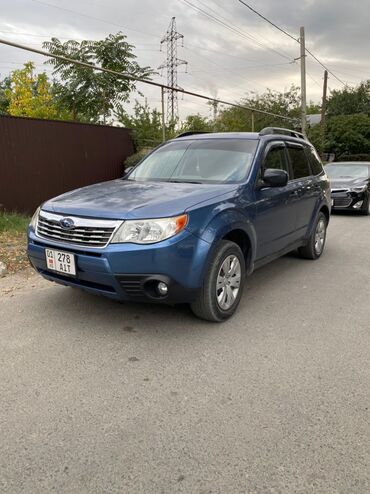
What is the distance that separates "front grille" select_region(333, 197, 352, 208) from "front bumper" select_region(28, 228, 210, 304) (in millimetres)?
8194

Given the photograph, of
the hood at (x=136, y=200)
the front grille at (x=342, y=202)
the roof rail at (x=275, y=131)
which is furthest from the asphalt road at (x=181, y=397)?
the front grille at (x=342, y=202)

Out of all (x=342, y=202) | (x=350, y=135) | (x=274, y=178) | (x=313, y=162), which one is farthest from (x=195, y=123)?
(x=350, y=135)

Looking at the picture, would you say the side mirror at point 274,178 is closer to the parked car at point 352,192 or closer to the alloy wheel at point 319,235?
the alloy wheel at point 319,235

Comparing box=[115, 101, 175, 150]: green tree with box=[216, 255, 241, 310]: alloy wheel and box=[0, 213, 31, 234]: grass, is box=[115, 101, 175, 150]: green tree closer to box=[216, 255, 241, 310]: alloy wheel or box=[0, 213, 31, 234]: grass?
box=[0, 213, 31, 234]: grass

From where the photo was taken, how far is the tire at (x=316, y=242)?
19.3ft

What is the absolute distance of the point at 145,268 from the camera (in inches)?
123

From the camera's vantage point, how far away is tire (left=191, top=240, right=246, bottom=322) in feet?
11.4

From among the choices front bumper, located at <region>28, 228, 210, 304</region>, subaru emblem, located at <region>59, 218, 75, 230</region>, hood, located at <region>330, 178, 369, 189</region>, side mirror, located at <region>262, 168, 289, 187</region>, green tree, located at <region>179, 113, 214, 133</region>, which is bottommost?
front bumper, located at <region>28, 228, 210, 304</region>

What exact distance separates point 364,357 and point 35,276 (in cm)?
365

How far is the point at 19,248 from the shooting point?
5.76 meters

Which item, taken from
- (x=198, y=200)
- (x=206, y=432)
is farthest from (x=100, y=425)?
(x=198, y=200)

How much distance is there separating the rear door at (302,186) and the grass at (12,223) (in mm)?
4143

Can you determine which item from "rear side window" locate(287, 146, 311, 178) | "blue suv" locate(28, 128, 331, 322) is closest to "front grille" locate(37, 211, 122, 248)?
"blue suv" locate(28, 128, 331, 322)

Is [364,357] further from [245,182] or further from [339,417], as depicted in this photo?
[245,182]
